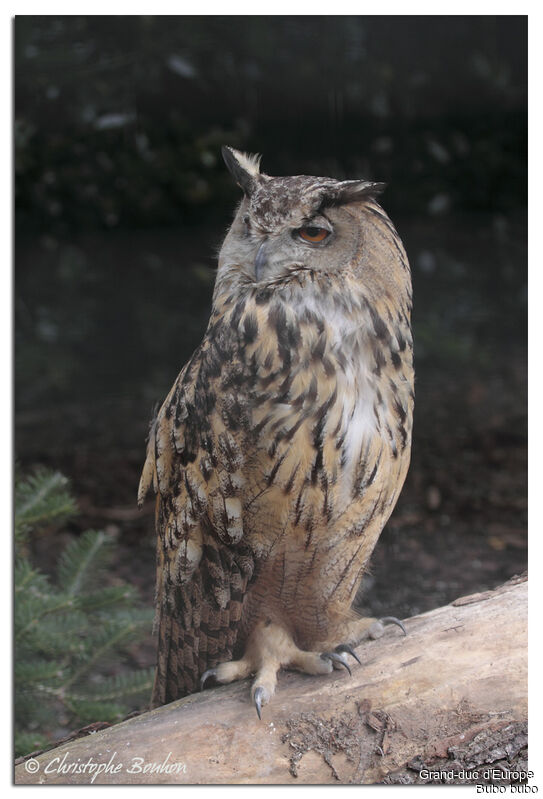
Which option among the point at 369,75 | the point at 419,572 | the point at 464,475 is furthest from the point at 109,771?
the point at 369,75

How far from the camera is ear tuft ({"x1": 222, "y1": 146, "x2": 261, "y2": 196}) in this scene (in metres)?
1.33

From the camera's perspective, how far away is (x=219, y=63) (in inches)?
71.4

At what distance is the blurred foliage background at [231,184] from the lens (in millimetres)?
1732

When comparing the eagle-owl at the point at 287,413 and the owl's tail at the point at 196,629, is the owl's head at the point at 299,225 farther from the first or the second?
the owl's tail at the point at 196,629

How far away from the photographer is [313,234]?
4.17ft

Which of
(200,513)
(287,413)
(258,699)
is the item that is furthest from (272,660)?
(287,413)

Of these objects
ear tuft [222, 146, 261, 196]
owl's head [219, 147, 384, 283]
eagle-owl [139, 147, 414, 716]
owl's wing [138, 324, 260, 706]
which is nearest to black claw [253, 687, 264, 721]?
eagle-owl [139, 147, 414, 716]

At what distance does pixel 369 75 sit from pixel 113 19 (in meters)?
0.61

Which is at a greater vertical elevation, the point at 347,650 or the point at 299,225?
the point at 299,225

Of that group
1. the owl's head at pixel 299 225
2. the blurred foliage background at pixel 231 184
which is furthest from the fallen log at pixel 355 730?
the owl's head at pixel 299 225

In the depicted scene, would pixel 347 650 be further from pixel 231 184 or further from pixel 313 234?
pixel 231 184

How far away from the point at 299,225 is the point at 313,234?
0.03 m
